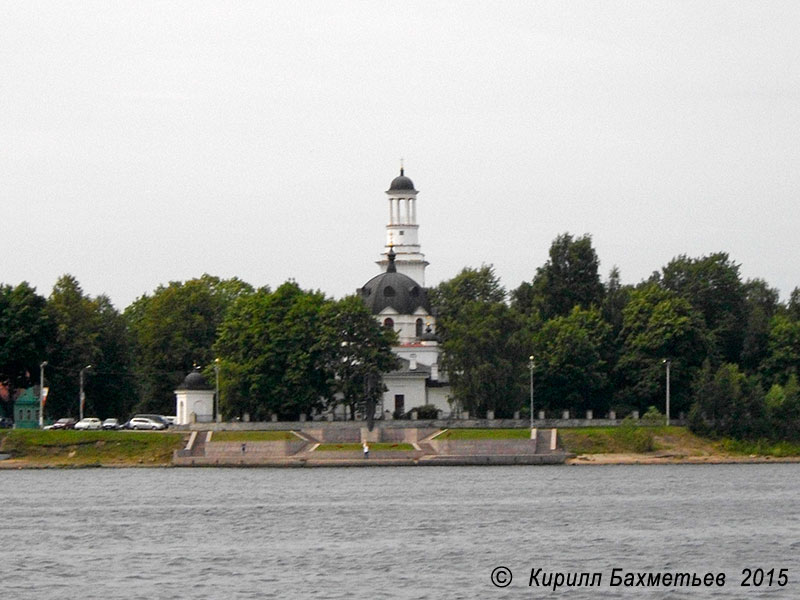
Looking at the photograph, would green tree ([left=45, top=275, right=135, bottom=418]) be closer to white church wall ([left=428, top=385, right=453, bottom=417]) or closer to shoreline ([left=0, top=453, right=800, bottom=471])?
shoreline ([left=0, top=453, right=800, bottom=471])

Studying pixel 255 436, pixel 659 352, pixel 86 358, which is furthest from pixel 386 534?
pixel 86 358

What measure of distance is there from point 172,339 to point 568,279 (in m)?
31.4

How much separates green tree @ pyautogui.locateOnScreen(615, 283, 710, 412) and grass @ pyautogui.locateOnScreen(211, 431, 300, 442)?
2616 cm

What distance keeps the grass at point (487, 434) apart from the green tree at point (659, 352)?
14316mm

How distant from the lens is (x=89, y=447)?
105 metres

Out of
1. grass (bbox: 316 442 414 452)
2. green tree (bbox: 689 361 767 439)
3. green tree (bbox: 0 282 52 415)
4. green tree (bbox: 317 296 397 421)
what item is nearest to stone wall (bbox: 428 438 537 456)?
grass (bbox: 316 442 414 452)

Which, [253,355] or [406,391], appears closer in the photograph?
[253,355]

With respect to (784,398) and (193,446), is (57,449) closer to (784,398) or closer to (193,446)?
(193,446)

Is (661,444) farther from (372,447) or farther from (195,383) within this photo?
(195,383)

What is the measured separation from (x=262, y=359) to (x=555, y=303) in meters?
32.1

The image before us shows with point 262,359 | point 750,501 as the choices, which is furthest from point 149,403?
point 750,501

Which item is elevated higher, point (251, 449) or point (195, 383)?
point (195, 383)

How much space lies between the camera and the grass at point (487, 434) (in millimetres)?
107250

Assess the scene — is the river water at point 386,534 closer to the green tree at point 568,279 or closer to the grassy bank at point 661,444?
the grassy bank at point 661,444
